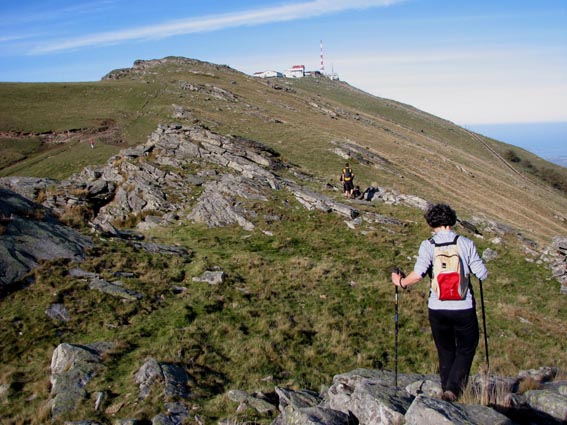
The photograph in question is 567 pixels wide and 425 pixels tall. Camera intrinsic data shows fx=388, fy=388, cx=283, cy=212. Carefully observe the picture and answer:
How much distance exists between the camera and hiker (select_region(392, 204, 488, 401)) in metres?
6.21

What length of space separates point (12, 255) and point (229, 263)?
25.0ft

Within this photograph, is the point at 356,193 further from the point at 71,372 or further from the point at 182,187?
the point at 71,372

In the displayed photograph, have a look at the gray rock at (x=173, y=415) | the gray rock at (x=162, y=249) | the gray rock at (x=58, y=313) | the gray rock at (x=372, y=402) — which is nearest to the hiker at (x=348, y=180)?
the gray rock at (x=162, y=249)

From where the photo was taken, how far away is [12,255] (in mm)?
12914

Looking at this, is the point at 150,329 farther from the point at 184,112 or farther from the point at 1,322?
the point at 184,112

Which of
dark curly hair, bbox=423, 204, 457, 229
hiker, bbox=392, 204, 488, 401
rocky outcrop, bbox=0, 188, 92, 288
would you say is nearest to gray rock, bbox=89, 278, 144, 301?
rocky outcrop, bbox=0, 188, 92, 288

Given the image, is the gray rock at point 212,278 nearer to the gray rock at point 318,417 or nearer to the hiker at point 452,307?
the gray rock at point 318,417

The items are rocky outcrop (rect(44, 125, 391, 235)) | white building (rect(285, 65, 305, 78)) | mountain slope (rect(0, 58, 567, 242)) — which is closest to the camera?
rocky outcrop (rect(44, 125, 391, 235))

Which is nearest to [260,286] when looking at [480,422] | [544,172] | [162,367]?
[162,367]

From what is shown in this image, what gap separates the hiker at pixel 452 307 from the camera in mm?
6215

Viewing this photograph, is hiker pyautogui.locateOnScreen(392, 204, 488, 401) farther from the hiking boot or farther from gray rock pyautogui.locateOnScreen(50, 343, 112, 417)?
gray rock pyautogui.locateOnScreen(50, 343, 112, 417)

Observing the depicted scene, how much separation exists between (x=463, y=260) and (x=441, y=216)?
0.78 meters

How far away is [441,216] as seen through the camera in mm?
6453

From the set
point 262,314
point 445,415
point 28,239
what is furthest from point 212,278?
point 445,415
